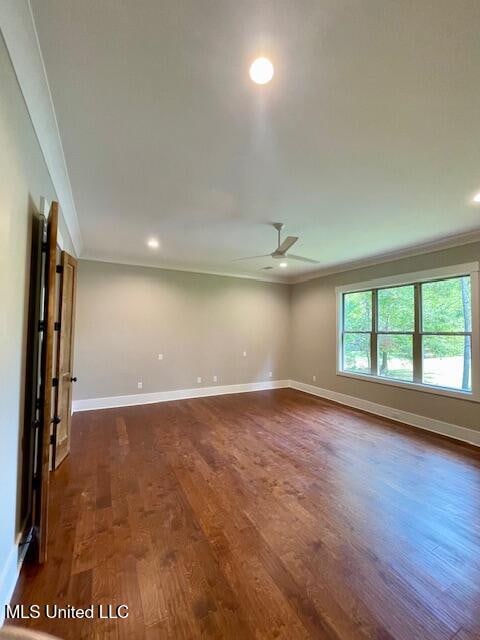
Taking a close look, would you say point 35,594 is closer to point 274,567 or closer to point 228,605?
point 228,605

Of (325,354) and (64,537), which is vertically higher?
(325,354)

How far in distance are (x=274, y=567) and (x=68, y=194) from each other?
144 inches

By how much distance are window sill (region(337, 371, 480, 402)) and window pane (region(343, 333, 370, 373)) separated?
16 cm

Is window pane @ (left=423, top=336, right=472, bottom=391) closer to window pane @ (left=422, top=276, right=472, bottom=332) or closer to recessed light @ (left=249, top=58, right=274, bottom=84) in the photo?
window pane @ (left=422, top=276, right=472, bottom=332)

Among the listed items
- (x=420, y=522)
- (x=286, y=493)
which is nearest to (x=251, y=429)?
(x=286, y=493)

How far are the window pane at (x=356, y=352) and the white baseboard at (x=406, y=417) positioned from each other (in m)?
0.60

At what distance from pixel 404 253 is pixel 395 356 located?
1784 mm

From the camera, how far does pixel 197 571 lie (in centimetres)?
167

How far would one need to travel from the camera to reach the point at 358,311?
5.56m

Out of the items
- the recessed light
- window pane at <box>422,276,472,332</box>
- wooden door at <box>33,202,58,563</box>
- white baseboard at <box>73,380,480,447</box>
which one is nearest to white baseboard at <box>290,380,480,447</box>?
white baseboard at <box>73,380,480,447</box>

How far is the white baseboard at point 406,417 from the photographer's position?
3750 mm

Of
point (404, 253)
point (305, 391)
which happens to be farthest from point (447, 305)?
point (305, 391)

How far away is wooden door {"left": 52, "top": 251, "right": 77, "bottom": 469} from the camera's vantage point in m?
2.57

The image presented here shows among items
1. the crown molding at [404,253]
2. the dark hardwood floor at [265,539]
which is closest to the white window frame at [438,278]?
the crown molding at [404,253]
